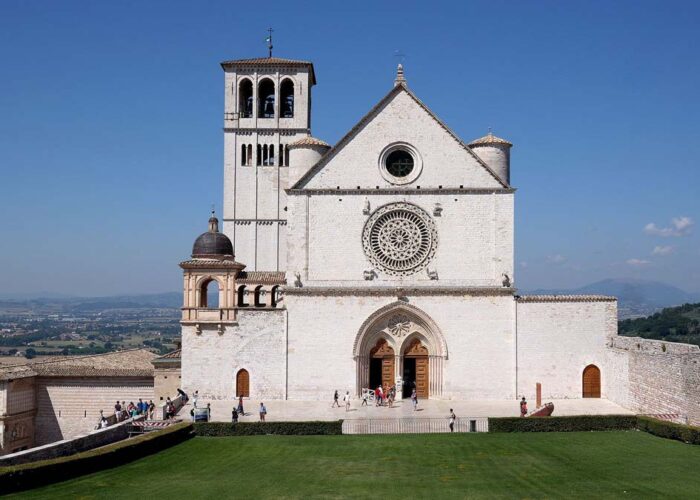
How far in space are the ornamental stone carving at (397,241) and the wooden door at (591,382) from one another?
396 inches

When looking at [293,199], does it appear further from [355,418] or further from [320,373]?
[355,418]

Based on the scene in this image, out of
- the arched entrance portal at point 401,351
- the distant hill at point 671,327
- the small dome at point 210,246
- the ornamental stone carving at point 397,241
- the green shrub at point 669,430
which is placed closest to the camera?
the green shrub at point 669,430

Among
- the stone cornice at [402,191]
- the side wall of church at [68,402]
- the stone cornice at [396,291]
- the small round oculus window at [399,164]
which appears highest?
the small round oculus window at [399,164]


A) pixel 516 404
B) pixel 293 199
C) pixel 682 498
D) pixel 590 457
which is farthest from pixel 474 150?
pixel 682 498

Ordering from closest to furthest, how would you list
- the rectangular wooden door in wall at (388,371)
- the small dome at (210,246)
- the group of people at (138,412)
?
the group of people at (138,412)
the rectangular wooden door in wall at (388,371)
the small dome at (210,246)

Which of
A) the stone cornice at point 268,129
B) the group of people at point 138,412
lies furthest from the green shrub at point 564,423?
the stone cornice at point 268,129

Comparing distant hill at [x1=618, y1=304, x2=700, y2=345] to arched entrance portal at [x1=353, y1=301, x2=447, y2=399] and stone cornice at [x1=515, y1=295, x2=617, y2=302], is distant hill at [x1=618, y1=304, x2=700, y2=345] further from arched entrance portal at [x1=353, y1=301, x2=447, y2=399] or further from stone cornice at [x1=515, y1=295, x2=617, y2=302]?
arched entrance portal at [x1=353, y1=301, x2=447, y2=399]

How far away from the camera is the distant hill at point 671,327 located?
354 ft

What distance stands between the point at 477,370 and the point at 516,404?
268cm

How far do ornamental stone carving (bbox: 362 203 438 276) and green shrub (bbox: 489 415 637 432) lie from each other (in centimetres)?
1145

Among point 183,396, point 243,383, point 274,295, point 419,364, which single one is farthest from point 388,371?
point 183,396

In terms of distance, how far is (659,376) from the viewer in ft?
109

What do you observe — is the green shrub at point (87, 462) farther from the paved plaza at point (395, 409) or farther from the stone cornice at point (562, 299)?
the stone cornice at point (562, 299)

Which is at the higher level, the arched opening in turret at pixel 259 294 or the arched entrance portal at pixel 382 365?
the arched opening in turret at pixel 259 294
